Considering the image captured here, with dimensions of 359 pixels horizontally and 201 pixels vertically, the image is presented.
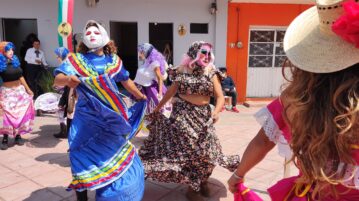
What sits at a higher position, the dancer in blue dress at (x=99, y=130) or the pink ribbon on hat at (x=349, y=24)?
the pink ribbon on hat at (x=349, y=24)

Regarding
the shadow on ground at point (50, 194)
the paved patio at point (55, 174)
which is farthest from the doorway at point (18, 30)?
the shadow on ground at point (50, 194)

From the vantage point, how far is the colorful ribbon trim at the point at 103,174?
2.77 meters

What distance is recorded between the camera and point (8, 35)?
1105 centimetres

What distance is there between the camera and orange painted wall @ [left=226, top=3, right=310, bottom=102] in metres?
9.51

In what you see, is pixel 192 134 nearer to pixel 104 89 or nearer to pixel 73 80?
pixel 104 89

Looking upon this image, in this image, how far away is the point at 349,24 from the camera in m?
1.03

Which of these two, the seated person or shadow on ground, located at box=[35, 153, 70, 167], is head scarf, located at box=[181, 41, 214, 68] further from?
the seated person

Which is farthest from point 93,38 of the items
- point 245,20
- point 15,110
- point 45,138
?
point 245,20

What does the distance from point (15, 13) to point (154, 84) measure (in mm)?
5616

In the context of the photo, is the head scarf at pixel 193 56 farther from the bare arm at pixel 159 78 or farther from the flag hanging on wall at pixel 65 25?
the flag hanging on wall at pixel 65 25

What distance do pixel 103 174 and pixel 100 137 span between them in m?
0.32

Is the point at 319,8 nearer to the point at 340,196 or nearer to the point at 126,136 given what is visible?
the point at 340,196

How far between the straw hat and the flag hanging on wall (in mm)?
5560

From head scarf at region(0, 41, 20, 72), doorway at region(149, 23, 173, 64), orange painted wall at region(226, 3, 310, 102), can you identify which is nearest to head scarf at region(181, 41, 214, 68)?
head scarf at region(0, 41, 20, 72)
